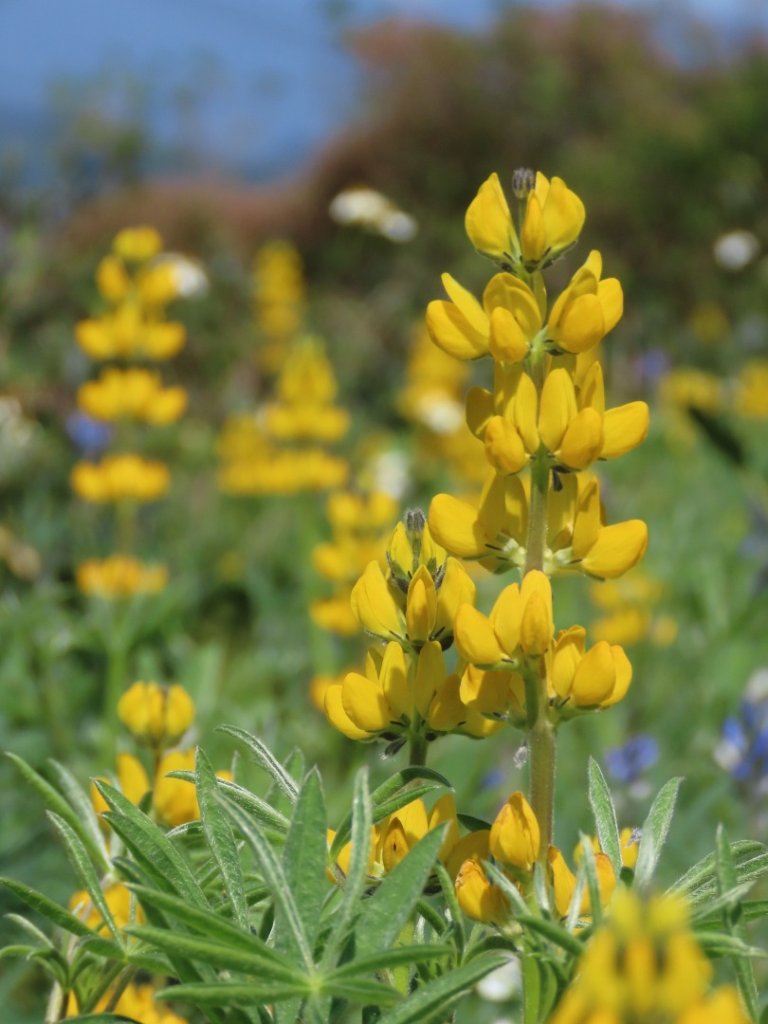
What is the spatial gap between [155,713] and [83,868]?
0.89 ft

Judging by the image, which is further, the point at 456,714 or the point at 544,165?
the point at 544,165

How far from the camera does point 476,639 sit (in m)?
0.54

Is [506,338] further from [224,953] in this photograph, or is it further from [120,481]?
[120,481]

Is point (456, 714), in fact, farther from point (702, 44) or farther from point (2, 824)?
point (702, 44)

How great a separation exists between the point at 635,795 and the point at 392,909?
96cm

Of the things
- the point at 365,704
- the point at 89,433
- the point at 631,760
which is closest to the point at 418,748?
the point at 365,704

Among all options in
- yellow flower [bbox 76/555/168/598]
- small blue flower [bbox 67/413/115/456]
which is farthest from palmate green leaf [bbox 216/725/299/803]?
small blue flower [bbox 67/413/115/456]

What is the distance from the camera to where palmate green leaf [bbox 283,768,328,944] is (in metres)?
0.48

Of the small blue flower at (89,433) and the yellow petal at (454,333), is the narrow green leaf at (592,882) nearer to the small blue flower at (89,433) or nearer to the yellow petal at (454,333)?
the yellow petal at (454,333)

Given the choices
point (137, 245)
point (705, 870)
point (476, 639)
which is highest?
point (137, 245)

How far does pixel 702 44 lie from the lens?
366 inches

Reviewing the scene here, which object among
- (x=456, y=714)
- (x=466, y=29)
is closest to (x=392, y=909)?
(x=456, y=714)

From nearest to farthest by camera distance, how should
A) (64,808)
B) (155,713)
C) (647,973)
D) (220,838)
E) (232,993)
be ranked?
(647,973) < (232,993) < (220,838) < (64,808) < (155,713)

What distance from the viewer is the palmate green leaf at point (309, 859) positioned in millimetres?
484
